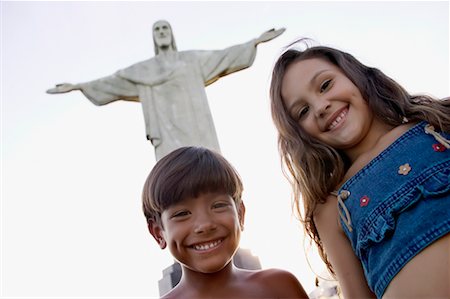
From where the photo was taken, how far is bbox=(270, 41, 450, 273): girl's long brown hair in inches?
55.2

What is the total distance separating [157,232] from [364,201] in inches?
23.4

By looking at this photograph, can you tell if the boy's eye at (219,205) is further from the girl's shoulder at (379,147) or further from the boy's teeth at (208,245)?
the girl's shoulder at (379,147)

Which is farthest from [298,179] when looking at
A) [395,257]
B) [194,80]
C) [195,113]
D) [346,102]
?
[194,80]

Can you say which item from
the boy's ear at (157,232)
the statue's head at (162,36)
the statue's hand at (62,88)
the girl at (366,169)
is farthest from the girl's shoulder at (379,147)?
the statue's head at (162,36)

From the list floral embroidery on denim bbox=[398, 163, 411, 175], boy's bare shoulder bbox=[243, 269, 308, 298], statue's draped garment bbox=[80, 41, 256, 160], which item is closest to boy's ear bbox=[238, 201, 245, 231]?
boy's bare shoulder bbox=[243, 269, 308, 298]

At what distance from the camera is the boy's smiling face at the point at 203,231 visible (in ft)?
3.75

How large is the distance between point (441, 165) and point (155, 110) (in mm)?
3718

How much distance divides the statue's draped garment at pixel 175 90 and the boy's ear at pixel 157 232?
3.02 meters

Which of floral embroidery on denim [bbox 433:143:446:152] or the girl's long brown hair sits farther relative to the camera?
the girl's long brown hair

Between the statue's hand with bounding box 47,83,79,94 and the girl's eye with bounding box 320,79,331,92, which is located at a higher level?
the statue's hand with bounding box 47,83,79,94

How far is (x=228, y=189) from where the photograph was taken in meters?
1.21

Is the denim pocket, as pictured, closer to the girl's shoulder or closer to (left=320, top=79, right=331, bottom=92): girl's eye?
the girl's shoulder

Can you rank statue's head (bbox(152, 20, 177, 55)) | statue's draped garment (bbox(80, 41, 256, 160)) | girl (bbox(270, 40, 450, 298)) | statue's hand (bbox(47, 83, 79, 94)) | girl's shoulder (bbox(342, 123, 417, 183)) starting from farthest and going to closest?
statue's head (bbox(152, 20, 177, 55)) < statue's hand (bbox(47, 83, 79, 94)) < statue's draped garment (bbox(80, 41, 256, 160)) < girl's shoulder (bbox(342, 123, 417, 183)) < girl (bbox(270, 40, 450, 298))

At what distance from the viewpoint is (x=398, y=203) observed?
1.18 m
